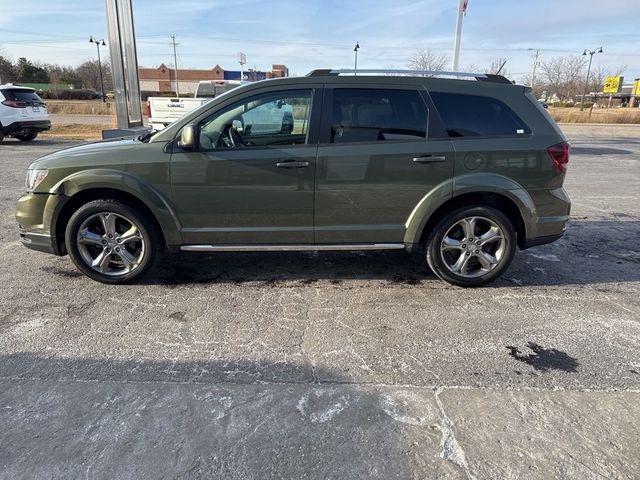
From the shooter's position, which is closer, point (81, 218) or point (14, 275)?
point (81, 218)

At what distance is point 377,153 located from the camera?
4.24 metres

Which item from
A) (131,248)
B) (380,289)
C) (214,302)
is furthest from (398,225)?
(131,248)

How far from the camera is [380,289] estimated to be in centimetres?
452

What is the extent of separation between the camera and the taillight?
4.34 metres

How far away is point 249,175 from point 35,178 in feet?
6.44

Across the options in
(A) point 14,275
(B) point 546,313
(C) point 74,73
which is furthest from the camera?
(C) point 74,73

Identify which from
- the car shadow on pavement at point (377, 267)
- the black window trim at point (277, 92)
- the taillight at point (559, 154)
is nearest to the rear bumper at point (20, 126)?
the car shadow on pavement at point (377, 267)

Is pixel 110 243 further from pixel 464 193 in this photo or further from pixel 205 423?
pixel 464 193

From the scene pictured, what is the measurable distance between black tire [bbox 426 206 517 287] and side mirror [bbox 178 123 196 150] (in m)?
2.32

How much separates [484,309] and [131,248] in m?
3.25

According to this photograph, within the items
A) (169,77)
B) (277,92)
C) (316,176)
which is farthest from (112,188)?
(169,77)

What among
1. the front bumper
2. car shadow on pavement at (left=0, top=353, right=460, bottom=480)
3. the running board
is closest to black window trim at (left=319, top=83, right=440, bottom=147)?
the running board

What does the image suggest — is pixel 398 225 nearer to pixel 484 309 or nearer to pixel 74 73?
pixel 484 309

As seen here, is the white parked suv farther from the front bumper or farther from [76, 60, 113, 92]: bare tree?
[76, 60, 113, 92]: bare tree
